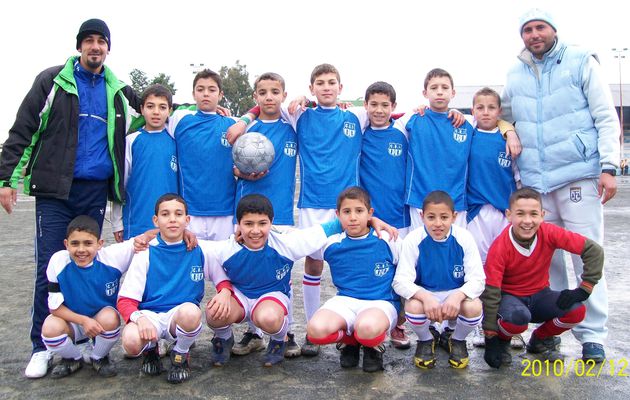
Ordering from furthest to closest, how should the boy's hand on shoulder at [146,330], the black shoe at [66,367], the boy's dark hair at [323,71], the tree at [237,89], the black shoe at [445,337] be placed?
the tree at [237,89] → the boy's dark hair at [323,71] → the black shoe at [445,337] → the black shoe at [66,367] → the boy's hand on shoulder at [146,330]

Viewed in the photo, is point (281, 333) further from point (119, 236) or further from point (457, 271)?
point (119, 236)

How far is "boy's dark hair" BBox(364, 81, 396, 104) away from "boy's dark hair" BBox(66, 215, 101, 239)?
2.49 metres

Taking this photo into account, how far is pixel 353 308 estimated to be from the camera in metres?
4.13

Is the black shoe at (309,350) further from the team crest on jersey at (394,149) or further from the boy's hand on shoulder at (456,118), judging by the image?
the boy's hand on shoulder at (456,118)

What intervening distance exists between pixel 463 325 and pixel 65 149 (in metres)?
3.35

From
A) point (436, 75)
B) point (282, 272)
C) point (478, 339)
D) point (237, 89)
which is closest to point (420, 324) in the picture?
point (478, 339)

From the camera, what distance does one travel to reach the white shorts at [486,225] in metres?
4.73

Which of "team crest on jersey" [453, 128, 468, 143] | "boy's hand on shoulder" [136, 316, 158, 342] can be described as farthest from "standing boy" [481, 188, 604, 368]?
"boy's hand on shoulder" [136, 316, 158, 342]

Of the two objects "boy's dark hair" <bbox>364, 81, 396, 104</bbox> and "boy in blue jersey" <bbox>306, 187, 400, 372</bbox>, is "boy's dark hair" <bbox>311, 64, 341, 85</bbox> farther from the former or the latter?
"boy in blue jersey" <bbox>306, 187, 400, 372</bbox>

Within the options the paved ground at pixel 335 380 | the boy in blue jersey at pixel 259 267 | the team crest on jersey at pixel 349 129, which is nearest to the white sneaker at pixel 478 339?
the paved ground at pixel 335 380

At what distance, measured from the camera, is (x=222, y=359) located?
13.8 ft

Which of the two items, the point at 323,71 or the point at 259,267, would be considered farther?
the point at 323,71

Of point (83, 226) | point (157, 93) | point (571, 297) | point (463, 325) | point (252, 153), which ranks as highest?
point (157, 93)

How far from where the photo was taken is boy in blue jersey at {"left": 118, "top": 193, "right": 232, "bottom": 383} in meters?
3.86
